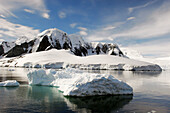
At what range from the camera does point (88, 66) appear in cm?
7194

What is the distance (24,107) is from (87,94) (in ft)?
18.5

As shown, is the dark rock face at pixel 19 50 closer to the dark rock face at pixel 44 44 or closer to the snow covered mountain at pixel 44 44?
the snow covered mountain at pixel 44 44

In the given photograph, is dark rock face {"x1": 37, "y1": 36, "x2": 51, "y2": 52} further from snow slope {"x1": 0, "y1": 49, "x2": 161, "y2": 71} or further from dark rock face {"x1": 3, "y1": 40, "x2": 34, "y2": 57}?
snow slope {"x1": 0, "y1": 49, "x2": 161, "y2": 71}

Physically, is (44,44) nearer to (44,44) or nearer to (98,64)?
(44,44)

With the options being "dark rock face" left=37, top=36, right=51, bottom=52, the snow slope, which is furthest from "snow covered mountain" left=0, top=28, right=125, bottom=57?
the snow slope

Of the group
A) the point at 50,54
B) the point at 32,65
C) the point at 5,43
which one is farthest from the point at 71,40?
the point at 32,65

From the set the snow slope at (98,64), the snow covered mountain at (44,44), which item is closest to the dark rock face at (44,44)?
the snow covered mountain at (44,44)

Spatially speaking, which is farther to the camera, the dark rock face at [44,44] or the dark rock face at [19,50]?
the dark rock face at [44,44]

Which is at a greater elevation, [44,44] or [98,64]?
[44,44]

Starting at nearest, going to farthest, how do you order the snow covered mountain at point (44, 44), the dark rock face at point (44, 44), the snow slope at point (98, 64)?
the snow slope at point (98, 64)
the snow covered mountain at point (44, 44)
the dark rock face at point (44, 44)

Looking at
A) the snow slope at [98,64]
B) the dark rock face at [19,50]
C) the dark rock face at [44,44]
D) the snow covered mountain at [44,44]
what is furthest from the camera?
the dark rock face at [44,44]

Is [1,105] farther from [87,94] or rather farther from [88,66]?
[88,66]

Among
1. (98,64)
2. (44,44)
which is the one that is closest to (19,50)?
(44,44)

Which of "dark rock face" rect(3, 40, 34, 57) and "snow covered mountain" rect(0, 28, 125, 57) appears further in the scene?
"snow covered mountain" rect(0, 28, 125, 57)
